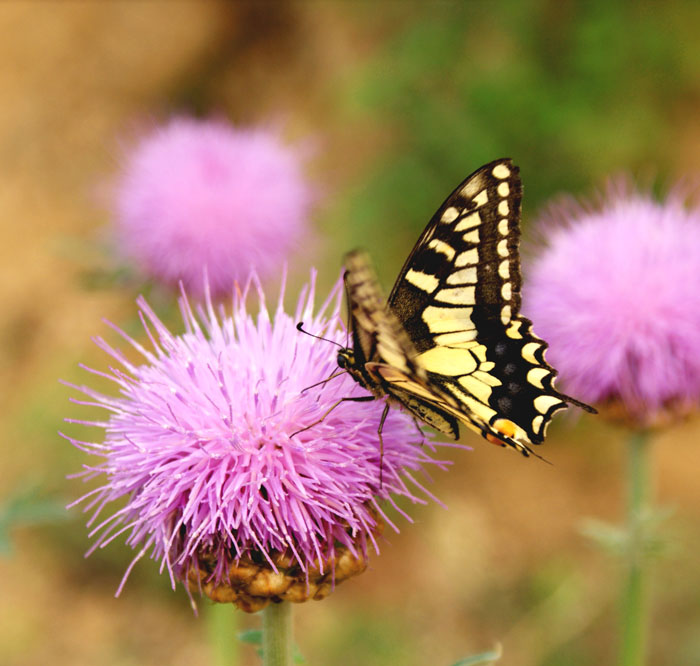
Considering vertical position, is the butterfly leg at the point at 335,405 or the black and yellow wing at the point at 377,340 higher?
the black and yellow wing at the point at 377,340

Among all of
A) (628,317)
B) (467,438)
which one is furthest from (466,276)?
(467,438)

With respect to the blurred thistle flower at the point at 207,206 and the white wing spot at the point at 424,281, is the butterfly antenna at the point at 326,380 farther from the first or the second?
the blurred thistle flower at the point at 207,206

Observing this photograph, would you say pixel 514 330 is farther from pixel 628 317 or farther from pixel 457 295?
pixel 628 317

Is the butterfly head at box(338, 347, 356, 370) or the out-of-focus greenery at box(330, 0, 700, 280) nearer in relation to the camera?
the butterfly head at box(338, 347, 356, 370)

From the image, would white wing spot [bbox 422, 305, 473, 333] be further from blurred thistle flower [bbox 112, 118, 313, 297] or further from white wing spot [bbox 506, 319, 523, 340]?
blurred thistle flower [bbox 112, 118, 313, 297]

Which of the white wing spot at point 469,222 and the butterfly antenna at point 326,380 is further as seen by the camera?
the white wing spot at point 469,222

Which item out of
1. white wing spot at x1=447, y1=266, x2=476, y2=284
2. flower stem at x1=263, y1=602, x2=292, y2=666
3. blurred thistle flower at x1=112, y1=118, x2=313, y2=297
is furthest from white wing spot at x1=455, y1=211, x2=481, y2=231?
blurred thistle flower at x1=112, y1=118, x2=313, y2=297

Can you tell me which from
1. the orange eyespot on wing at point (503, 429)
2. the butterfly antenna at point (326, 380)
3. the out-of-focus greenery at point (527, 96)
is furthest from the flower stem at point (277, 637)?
the out-of-focus greenery at point (527, 96)
